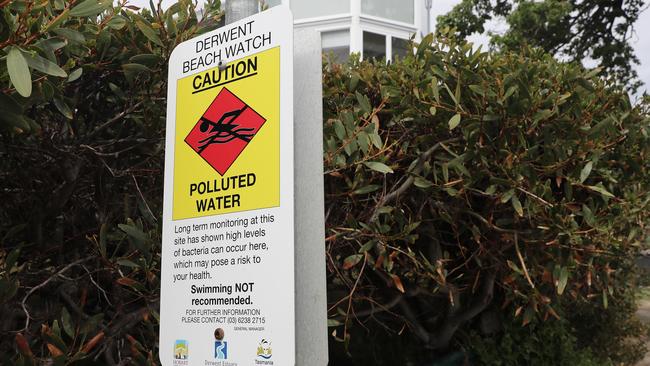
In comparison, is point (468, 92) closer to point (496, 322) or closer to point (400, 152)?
point (400, 152)

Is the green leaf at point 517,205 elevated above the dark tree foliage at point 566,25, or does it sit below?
below

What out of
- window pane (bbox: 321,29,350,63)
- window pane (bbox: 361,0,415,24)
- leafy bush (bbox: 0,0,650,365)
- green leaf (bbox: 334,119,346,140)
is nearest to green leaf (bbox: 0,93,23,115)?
leafy bush (bbox: 0,0,650,365)

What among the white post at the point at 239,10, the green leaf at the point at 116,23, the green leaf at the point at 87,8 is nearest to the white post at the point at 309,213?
the white post at the point at 239,10

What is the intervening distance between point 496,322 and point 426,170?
1.95 meters

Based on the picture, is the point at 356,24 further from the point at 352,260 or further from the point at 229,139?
the point at 229,139

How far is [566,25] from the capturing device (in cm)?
1630

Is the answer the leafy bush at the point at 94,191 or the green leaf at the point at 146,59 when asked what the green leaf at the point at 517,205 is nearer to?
the leafy bush at the point at 94,191

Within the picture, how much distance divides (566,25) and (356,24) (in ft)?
17.9

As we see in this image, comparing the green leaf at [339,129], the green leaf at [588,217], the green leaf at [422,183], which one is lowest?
the green leaf at [588,217]

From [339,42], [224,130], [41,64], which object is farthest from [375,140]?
[339,42]

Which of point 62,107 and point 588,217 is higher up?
point 62,107

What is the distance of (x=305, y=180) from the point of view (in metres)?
2.06

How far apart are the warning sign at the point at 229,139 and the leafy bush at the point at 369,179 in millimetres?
839

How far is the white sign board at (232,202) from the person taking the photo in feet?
6.59
